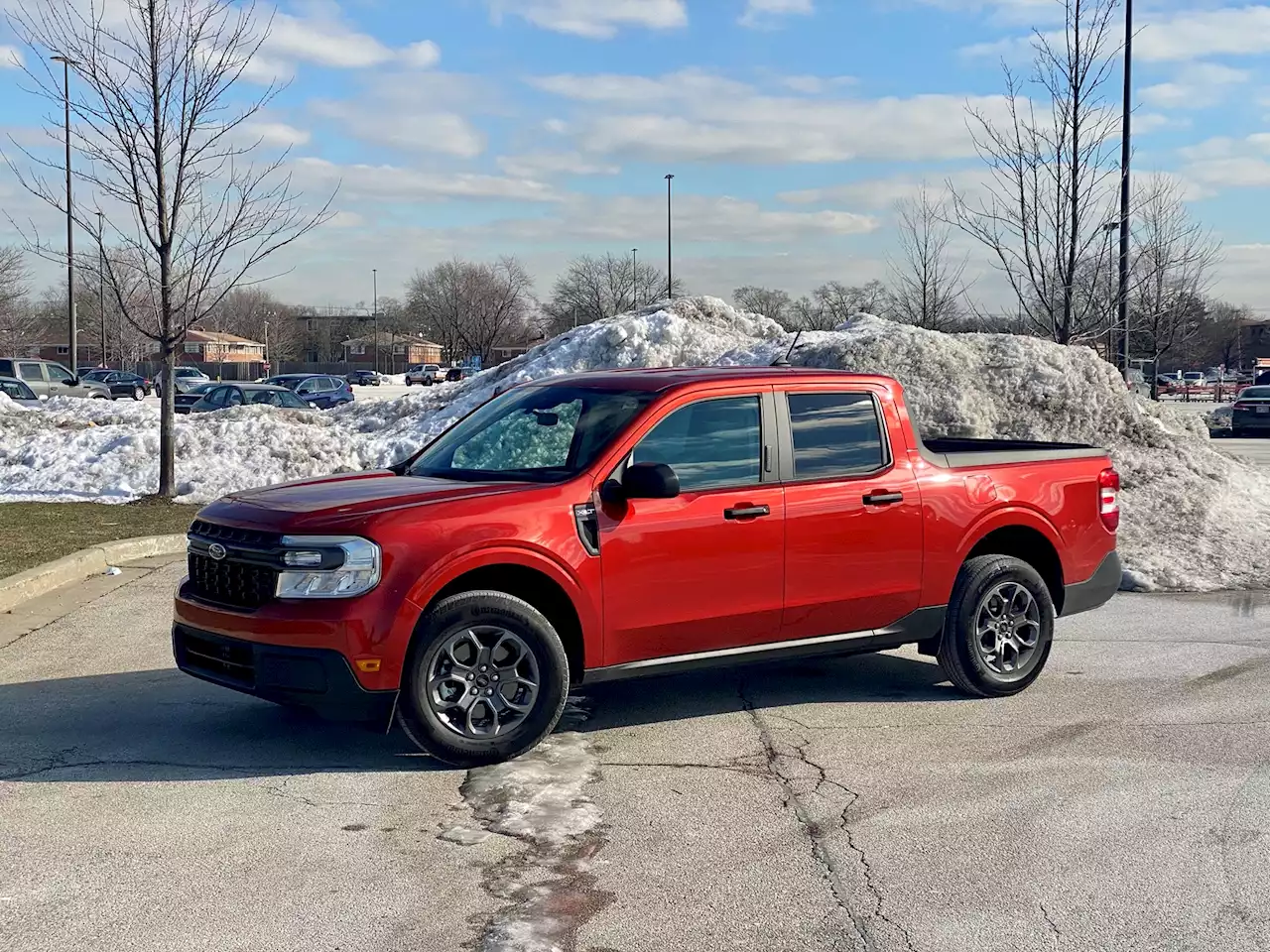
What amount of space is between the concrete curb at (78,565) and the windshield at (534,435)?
172 inches

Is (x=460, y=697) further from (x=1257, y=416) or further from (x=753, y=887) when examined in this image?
(x=1257, y=416)

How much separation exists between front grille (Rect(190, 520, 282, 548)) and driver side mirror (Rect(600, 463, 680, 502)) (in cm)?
152

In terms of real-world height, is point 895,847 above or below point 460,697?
below

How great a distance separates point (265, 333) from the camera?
119m

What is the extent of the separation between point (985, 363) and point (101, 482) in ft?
38.3

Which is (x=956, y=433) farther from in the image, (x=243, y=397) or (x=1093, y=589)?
(x=243, y=397)

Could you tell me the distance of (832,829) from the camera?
5125 millimetres

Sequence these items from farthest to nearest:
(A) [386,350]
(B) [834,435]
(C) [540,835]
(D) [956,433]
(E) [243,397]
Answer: (A) [386,350] → (E) [243,397] → (D) [956,433] → (B) [834,435] → (C) [540,835]

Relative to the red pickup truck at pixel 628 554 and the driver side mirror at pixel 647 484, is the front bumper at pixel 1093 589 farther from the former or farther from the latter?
the driver side mirror at pixel 647 484

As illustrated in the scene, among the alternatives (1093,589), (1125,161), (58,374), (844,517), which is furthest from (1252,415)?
(58,374)

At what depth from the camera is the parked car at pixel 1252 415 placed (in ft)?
114

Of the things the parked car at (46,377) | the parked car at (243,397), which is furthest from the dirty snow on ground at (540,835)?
the parked car at (46,377)

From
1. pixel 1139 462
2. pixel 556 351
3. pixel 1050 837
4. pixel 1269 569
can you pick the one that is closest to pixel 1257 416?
pixel 556 351

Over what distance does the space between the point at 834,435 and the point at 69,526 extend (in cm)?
970
